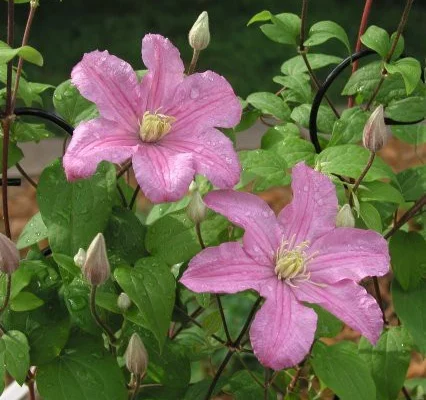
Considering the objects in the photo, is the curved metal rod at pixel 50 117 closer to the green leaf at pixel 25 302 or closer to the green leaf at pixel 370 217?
the green leaf at pixel 25 302

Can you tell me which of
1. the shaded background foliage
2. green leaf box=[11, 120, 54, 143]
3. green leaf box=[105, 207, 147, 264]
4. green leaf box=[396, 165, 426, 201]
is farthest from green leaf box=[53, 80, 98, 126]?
the shaded background foliage

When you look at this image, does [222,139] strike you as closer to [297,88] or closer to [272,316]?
[272,316]

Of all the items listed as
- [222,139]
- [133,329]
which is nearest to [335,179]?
[222,139]

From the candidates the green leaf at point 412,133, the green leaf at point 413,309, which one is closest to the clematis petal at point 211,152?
the green leaf at point 413,309

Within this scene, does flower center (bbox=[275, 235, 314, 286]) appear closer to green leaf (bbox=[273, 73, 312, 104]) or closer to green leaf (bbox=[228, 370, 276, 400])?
green leaf (bbox=[228, 370, 276, 400])

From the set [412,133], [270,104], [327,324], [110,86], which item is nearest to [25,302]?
[110,86]

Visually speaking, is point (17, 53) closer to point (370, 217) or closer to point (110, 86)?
point (110, 86)
